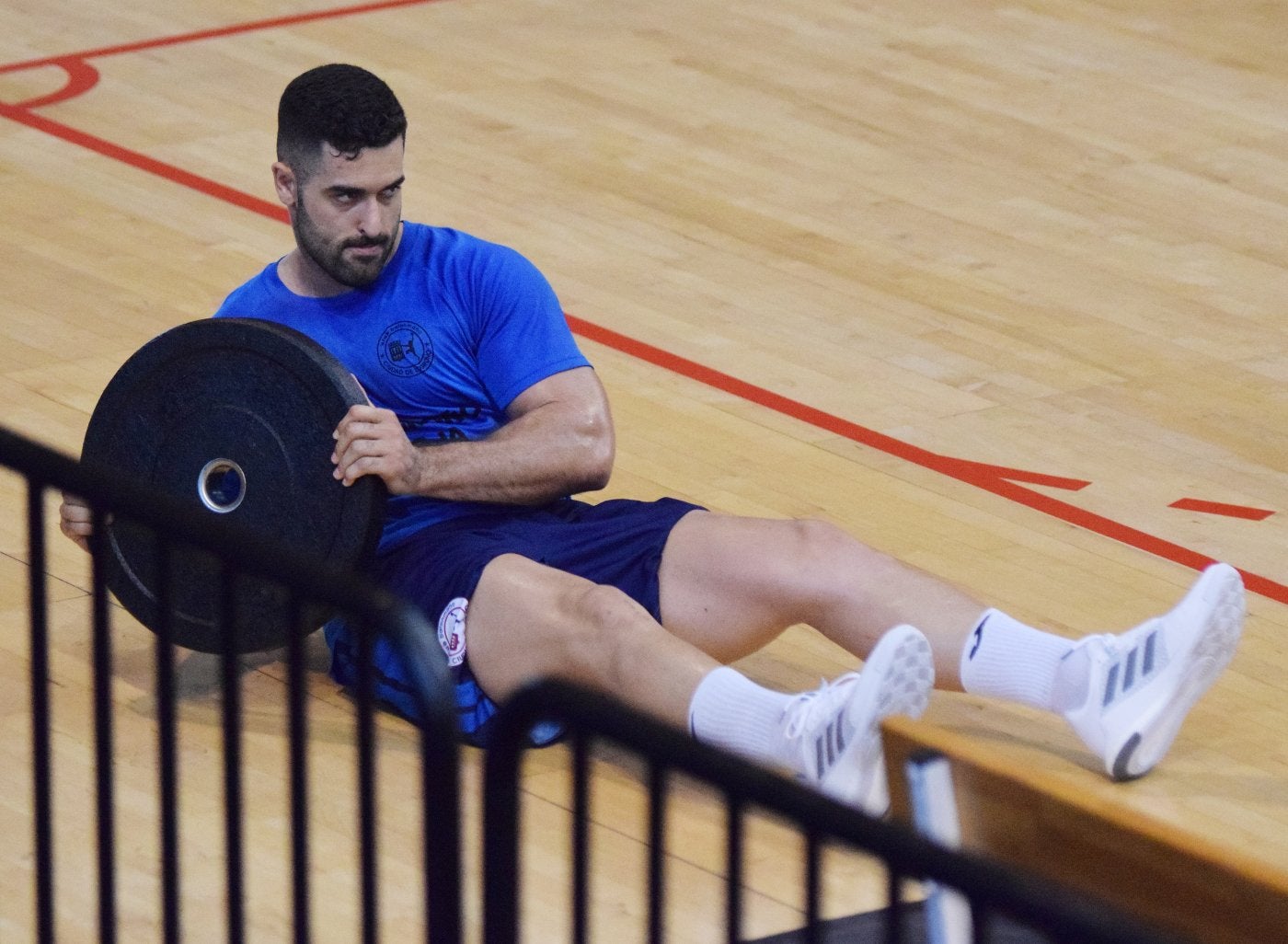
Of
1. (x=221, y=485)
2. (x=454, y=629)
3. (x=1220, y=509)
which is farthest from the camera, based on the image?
(x=1220, y=509)

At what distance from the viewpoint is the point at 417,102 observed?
815cm

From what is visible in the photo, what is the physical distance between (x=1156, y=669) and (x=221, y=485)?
1548 millimetres

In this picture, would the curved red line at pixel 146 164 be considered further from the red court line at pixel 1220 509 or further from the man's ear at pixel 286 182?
the red court line at pixel 1220 509

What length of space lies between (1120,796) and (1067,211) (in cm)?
367

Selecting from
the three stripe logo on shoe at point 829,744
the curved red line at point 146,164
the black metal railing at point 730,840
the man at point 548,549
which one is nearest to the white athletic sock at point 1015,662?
the man at point 548,549

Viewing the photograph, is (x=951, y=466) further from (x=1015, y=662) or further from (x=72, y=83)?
(x=72, y=83)

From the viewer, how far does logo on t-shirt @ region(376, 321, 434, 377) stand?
419 centimetres

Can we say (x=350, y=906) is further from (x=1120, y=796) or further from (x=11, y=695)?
(x=1120, y=796)

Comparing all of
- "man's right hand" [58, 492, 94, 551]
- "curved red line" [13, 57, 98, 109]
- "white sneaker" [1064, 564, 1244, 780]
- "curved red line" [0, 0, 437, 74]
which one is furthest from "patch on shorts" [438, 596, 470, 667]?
"curved red line" [0, 0, 437, 74]

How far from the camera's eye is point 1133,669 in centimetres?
386

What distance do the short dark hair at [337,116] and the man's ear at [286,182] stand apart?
2cm

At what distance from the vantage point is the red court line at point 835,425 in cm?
509

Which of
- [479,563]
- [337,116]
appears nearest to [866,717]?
[479,563]

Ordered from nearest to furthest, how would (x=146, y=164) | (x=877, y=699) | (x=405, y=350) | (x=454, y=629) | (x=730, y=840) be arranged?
(x=730, y=840)
(x=877, y=699)
(x=454, y=629)
(x=405, y=350)
(x=146, y=164)
